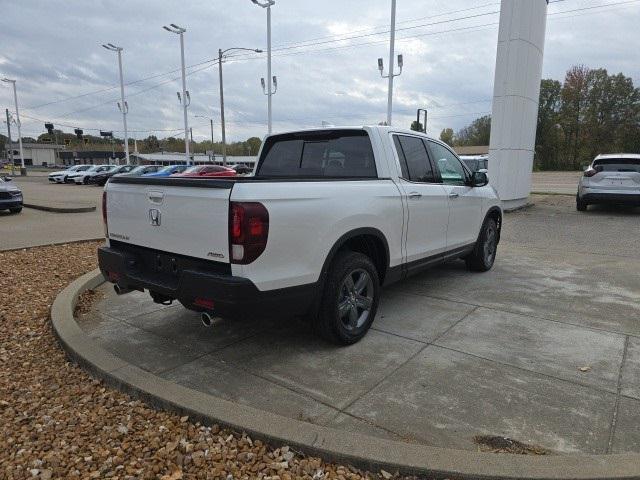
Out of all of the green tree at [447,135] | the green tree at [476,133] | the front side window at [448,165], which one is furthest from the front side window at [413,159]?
the green tree at [447,135]

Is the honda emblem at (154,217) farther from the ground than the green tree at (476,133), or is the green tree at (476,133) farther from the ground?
the green tree at (476,133)

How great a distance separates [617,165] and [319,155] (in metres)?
11.4

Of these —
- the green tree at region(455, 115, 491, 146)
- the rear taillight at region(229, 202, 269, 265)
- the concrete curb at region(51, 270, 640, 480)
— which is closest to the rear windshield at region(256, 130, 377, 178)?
the rear taillight at region(229, 202, 269, 265)

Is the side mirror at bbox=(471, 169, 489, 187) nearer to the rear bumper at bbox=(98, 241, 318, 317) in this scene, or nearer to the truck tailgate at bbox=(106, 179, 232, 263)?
the rear bumper at bbox=(98, 241, 318, 317)

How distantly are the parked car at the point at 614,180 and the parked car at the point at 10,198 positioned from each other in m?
15.9

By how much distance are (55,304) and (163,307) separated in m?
1.03

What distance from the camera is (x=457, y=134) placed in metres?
111

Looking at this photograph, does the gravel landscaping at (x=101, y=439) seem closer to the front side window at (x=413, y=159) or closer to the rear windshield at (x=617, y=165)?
the front side window at (x=413, y=159)

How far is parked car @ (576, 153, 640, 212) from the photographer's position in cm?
1261

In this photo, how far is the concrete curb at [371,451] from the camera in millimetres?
2369

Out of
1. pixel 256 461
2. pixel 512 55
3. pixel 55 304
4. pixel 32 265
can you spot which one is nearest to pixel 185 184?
pixel 256 461

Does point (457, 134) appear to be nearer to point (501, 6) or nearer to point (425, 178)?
point (501, 6)

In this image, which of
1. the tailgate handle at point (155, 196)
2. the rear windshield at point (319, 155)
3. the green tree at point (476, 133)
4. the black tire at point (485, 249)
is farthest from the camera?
the green tree at point (476, 133)

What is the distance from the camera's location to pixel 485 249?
6.60m
